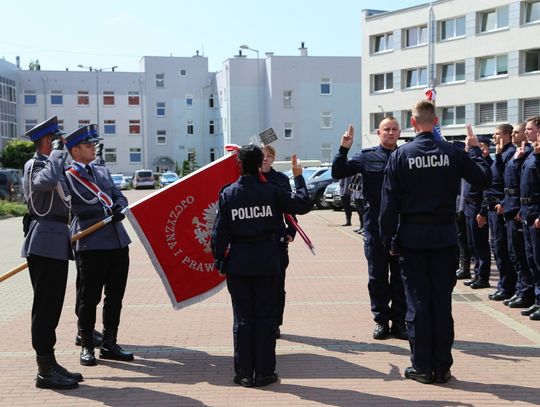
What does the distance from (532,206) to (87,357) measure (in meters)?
4.94

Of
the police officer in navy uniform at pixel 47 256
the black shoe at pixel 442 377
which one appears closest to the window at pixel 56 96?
the police officer in navy uniform at pixel 47 256

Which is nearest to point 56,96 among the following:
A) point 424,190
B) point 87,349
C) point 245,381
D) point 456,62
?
point 456,62

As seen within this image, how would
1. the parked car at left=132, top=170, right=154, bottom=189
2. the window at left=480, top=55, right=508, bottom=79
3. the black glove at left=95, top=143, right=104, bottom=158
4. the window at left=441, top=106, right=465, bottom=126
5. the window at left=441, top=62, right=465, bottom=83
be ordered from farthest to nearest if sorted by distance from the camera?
1. the parked car at left=132, top=170, right=154, bottom=189
2. the window at left=441, top=106, right=465, bottom=126
3. the window at left=441, top=62, right=465, bottom=83
4. the window at left=480, top=55, right=508, bottom=79
5. the black glove at left=95, top=143, right=104, bottom=158

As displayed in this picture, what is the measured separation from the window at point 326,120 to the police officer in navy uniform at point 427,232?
6444 centimetres

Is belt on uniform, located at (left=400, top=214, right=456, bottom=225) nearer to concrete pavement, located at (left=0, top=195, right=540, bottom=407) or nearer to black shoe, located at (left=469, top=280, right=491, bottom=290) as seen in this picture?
concrete pavement, located at (left=0, top=195, right=540, bottom=407)

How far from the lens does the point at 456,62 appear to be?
47.5m

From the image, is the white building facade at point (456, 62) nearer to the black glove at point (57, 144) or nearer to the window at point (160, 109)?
the window at point (160, 109)

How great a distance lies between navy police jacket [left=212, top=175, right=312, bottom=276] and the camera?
19.1 feet

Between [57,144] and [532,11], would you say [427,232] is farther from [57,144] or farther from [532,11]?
[532,11]

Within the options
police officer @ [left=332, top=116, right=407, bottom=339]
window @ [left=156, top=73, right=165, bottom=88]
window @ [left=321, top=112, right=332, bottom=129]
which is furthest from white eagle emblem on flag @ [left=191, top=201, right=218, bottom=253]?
window @ [left=156, top=73, right=165, bottom=88]

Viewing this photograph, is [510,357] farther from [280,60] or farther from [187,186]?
[280,60]

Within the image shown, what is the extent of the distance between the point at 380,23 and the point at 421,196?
48943mm

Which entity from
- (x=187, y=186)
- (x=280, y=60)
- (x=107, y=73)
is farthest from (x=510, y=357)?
(x=107, y=73)

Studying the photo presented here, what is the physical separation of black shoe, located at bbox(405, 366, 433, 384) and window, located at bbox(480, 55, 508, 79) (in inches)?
1635
